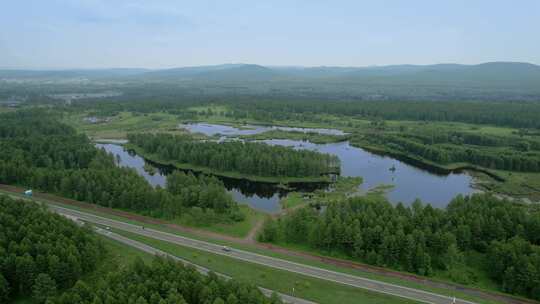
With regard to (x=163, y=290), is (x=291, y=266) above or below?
below

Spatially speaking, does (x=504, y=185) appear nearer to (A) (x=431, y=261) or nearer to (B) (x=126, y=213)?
(A) (x=431, y=261)

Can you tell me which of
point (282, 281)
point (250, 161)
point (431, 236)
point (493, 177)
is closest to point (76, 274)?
point (282, 281)

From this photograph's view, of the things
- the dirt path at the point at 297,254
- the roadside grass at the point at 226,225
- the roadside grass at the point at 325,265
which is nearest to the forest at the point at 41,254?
the roadside grass at the point at 325,265

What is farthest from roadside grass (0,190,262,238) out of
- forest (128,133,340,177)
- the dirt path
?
forest (128,133,340,177)

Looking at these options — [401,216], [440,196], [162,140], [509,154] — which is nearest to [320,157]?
[440,196]

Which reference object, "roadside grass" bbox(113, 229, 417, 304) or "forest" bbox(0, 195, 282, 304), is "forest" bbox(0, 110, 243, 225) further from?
"forest" bbox(0, 195, 282, 304)

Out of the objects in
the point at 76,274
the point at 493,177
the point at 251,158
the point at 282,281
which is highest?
the point at 251,158

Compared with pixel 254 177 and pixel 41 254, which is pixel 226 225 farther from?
pixel 254 177
